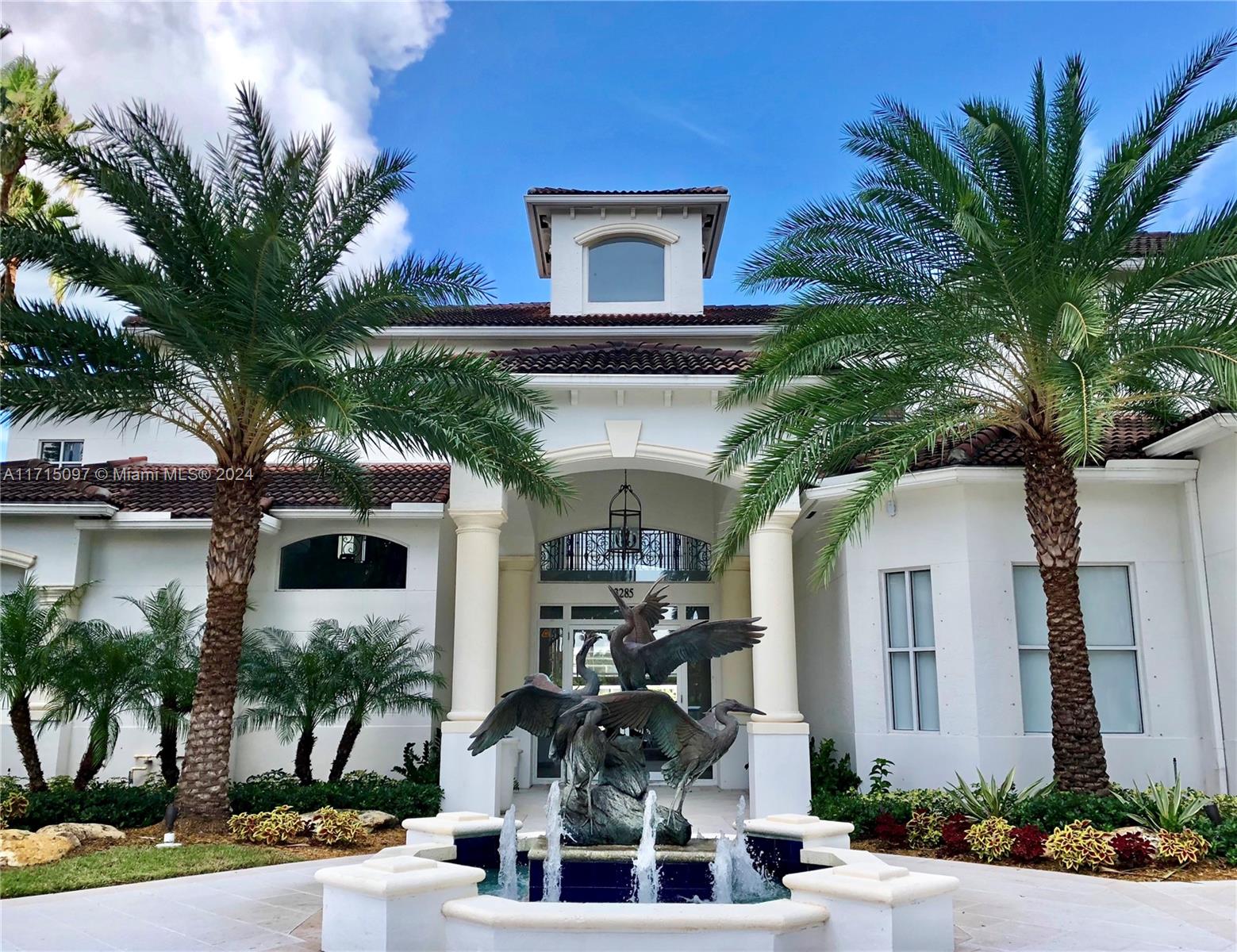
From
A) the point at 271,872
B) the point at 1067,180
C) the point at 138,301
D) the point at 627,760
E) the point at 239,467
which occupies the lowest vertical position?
the point at 271,872

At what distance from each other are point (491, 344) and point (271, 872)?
1343 centimetres

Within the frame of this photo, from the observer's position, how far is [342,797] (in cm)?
1391

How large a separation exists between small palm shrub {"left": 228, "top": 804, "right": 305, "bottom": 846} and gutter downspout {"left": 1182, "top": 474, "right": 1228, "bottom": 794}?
12.6m

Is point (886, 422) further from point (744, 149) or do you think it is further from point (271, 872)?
point (744, 149)

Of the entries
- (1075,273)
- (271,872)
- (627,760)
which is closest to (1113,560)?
(1075,273)

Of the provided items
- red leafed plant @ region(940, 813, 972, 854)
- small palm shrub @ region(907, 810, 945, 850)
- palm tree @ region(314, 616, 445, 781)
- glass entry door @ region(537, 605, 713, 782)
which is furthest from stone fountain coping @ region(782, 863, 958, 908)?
glass entry door @ region(537, 605, 713, 782)

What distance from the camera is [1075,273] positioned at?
1132 centimetres

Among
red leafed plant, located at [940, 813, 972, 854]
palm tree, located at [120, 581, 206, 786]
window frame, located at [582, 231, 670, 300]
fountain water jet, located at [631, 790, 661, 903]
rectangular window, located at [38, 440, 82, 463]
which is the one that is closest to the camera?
fountain water jet, located at [631, 790, 661, 903]

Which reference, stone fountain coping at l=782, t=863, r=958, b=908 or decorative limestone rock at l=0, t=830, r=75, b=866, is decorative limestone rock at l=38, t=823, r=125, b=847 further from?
stone fountain coping at l=782, t=863, r=958, b=908

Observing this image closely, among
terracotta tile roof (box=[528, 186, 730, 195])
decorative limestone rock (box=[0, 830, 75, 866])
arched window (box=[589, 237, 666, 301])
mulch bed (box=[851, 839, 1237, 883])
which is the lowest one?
mulch bed (box=[851, 839, 1237, 883])

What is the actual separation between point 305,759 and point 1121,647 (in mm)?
12586

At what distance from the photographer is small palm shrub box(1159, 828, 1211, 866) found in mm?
10344

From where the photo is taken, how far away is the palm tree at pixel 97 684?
13242 millimetres

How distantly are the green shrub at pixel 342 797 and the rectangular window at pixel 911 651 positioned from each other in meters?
7.17
